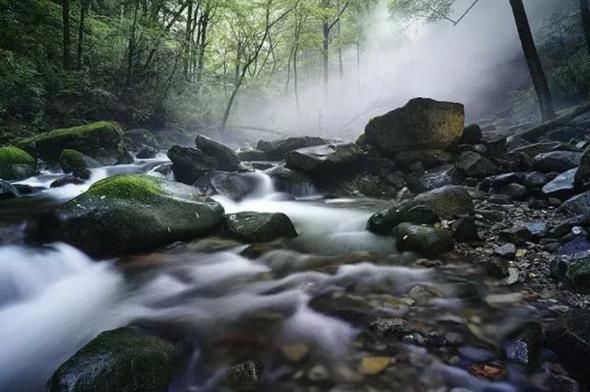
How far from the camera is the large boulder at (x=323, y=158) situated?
997cm

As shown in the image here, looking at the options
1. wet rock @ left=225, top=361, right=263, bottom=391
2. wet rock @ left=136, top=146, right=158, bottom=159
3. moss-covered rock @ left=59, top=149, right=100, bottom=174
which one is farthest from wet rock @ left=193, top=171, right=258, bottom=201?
wet rock @ left=225, top=361, right=263, bottom=391

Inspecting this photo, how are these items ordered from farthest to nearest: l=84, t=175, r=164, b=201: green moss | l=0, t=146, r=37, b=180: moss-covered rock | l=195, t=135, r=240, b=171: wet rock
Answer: l=195, t=135, r=240, b=171: wet rock → l=0, t=146, r=37, b=180: moss-covered rock → l=84, t=175, r=164, b=201: green moss

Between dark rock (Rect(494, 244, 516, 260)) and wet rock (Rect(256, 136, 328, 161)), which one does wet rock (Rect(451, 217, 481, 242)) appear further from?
wet rock (Rect(256, 136, 328, 161))

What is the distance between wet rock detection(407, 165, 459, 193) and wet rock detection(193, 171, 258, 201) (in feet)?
12.9

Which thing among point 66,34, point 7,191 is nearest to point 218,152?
point 7,191

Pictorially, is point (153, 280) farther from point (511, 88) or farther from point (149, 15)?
point (511, 88)

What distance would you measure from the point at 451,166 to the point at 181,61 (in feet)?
50.1

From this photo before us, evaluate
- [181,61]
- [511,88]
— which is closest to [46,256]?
[181,61]

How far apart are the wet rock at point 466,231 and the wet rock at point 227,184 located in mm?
5342

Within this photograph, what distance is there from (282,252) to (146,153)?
9.76 m

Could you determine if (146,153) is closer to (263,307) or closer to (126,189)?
(126,189)

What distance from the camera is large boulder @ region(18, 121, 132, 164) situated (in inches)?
421

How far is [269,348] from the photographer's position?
10.9 feet

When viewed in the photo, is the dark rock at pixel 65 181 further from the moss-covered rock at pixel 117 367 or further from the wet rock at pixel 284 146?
the moss-covered rock at pixel 117 367
